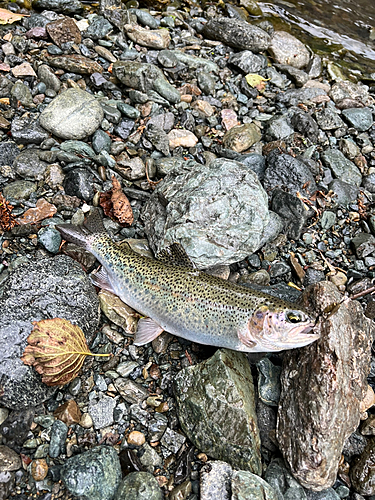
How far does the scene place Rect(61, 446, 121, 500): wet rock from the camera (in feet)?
15.1

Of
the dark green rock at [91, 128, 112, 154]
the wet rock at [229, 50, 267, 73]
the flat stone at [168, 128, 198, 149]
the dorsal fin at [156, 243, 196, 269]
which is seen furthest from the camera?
the wet rock at [229, 50, 267, 73]

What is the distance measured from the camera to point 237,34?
10.6 m

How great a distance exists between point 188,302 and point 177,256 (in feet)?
2.38

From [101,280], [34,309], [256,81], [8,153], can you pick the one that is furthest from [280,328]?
[256,81]

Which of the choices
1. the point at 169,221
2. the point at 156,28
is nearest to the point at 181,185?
the point at 169,221

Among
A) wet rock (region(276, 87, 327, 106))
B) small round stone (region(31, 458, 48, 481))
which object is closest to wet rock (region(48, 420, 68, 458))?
small round stone (region(31, 458, 48, 481))

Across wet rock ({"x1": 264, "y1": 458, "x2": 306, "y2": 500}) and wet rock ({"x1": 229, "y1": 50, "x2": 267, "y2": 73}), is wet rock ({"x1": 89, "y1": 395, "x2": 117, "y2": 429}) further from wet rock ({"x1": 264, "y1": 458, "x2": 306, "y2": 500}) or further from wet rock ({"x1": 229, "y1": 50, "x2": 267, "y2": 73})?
wet rock ({"x1": 229, "y1": 50, "x2": 267, "y2": 73})

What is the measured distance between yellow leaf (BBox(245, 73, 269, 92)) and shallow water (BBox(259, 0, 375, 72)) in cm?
322

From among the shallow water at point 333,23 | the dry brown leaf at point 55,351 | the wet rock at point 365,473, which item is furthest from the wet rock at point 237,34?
the wet rock at point 365,473

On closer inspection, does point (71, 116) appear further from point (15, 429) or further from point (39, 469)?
point (39, 469)

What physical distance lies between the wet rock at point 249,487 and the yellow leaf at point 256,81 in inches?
315

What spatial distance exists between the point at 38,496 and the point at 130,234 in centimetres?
378

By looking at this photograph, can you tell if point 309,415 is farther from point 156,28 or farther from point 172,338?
point 156,28

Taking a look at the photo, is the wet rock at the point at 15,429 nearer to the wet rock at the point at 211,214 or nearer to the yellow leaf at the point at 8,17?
the wet rock at the point at 211,214
